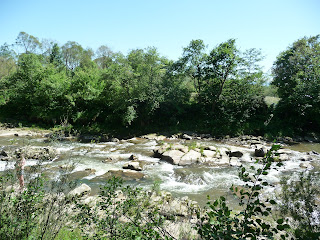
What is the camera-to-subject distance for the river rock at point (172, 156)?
11863 millimetres

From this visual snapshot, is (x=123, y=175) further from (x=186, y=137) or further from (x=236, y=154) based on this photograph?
(x=186, y=137)

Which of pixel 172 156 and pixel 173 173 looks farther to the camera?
pixel 172 156

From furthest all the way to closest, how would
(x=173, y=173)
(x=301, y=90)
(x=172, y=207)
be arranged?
(x=301, y=90), (x=173, y=173), (x=172, y=207)

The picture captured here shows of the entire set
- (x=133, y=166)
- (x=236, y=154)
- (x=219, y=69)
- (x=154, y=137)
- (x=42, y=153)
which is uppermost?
(x=219, y=69)

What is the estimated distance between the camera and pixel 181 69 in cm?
2417

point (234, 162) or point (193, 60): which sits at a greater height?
point (193, 60)

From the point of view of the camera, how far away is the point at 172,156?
12211 mm

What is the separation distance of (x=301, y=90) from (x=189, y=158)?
1712cm

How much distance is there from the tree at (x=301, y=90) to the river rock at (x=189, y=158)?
15.5 m

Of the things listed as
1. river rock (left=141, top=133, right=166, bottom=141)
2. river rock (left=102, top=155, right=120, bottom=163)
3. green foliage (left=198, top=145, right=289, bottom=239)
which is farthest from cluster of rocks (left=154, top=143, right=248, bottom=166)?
green foliage (left=198, top=145, right=289, bottom=239)

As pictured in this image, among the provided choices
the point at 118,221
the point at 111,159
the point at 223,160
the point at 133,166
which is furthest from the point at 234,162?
the point at 118,221

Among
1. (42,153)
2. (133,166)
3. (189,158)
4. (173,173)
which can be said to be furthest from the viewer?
(189,158)

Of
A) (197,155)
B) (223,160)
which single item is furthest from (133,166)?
(223,160)

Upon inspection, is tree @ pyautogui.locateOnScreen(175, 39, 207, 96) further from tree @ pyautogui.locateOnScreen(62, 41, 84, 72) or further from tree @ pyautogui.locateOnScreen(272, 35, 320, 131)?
tree @ pyautogui.locateOnScreen(62, 41, 84, 72)
